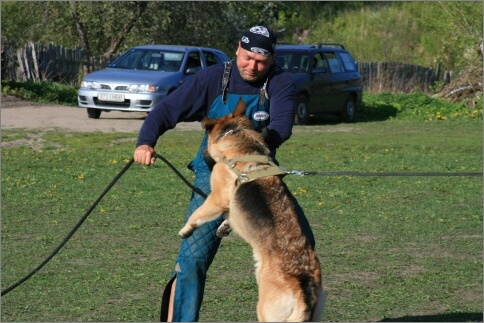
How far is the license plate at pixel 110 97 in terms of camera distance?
69.5 ft

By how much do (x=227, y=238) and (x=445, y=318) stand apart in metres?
3.30

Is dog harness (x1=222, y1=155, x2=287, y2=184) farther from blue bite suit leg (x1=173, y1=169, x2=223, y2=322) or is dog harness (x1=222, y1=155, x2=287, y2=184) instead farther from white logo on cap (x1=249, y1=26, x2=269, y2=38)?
white logo on cap (x1=249, y1=26, x2=269, y2=38)

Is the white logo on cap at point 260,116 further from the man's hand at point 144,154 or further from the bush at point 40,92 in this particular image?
the bush at point 40,92

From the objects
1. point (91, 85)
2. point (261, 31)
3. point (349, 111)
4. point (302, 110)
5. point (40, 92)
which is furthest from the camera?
point (40, 92)

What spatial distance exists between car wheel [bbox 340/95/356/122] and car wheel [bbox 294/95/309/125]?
191cm

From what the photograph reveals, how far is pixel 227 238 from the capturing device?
31.6ft

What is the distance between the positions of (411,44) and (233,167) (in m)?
39.9

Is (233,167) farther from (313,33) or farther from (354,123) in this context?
(313,33)

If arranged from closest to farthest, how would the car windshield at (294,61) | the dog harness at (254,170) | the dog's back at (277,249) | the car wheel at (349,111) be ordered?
the dog's back at (277,249) < the dog harness at (254,170) < the car windshield at (294,61) < the car wheel at (349,111)

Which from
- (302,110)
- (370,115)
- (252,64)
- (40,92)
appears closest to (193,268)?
(252,64)

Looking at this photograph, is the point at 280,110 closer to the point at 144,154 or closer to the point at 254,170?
the point at 254,170

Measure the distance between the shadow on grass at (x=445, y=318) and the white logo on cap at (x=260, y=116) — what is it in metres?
1.88

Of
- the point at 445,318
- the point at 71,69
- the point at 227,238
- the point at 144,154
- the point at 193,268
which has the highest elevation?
the point at 144,154

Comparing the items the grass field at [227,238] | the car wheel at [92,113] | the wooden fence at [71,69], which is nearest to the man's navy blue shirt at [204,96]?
the grass field at [227,238]
